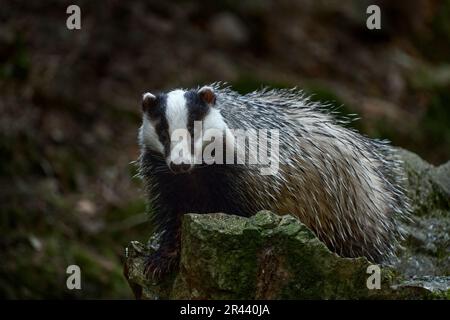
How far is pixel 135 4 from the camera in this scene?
13.6 metres

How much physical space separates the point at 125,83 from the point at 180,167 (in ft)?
25.6

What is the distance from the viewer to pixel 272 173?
20.3 feet

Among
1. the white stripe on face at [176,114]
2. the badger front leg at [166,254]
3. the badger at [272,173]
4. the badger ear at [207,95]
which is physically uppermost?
the badger ear at [207,95]

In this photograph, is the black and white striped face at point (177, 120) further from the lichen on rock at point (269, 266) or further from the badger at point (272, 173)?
the lichen on rock at point (269, 266)

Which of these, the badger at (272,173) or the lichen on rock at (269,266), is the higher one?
the badger at (272,173)

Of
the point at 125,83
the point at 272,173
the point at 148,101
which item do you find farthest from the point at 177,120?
the point at 125,83

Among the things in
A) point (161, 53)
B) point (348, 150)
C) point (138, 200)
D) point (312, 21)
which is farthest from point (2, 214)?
point (312, 21)

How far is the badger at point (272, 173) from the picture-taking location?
588 centimetres

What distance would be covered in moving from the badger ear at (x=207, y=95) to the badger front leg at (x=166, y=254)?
0.78m

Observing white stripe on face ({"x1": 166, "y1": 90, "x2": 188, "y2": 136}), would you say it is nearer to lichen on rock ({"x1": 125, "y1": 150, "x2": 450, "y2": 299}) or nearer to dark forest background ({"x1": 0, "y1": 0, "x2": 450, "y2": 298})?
lichen on rock ({"x1": 125, "y1": 150, "x2": 450, "y2": 299})

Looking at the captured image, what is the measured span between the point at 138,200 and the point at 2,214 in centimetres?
177

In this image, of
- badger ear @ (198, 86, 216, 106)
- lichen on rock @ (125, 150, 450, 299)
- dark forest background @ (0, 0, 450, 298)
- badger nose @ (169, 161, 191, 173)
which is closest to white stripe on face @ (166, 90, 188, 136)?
badger ear @ (198, 86, 216, 106)

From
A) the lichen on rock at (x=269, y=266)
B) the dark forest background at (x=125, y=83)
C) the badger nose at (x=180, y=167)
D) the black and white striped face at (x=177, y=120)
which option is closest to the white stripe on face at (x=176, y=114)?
the black and white striped face at (x=177, y=120)
